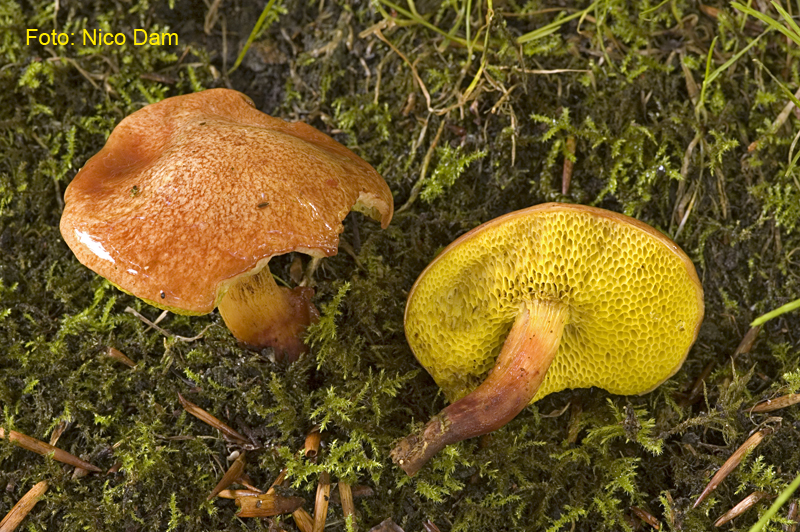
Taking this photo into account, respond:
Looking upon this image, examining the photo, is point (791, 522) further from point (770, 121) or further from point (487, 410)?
point (770, 121)

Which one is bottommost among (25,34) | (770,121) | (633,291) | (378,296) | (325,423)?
(325,423)

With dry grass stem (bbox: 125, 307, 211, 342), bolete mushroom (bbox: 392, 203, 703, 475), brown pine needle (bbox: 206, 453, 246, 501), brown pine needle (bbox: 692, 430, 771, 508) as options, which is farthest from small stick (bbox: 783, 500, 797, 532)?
dry grass stem (bbox: 125, 307, 211, 342)

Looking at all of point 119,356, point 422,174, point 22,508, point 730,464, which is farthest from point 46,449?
point 730,464

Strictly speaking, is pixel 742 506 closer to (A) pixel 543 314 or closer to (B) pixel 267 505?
(A) pixel 543 314

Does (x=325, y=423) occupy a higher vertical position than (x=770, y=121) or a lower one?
lower

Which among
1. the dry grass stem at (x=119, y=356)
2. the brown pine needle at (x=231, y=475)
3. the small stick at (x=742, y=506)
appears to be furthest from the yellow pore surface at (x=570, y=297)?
the dry grass stem at (x=119, y=356)

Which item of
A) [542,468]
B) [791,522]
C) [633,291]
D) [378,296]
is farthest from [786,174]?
[378,296]
